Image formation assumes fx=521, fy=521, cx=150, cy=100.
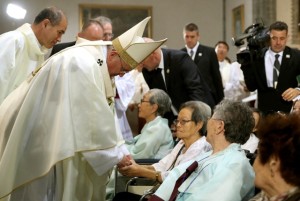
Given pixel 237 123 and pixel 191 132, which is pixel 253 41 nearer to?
pixel 191 132

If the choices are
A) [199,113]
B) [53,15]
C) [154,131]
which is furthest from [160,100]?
[53,15]

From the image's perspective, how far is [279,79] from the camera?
4.54m

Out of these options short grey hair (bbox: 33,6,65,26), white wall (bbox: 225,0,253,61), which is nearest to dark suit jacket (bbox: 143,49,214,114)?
short grey hair (bbox: 33,6,65,26)

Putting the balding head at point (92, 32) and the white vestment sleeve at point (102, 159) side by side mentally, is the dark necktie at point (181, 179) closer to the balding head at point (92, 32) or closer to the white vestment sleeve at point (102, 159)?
the white vestment sleeve at point (102, 159)

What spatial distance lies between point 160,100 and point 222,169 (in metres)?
2.14

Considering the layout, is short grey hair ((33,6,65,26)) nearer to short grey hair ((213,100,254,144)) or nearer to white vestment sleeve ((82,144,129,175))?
white vestment sleeve ((82,144,129,175))

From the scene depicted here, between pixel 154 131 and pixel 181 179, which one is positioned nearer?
pixel 181 179

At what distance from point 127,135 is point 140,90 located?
5.02 feet

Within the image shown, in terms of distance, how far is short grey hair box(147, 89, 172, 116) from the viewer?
4.70 meters

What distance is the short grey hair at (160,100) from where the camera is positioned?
470 centimetres

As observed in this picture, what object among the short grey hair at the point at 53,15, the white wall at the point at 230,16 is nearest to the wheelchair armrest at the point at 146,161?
the short grey hair at the point at 53,15

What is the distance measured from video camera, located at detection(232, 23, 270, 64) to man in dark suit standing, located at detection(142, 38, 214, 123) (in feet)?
1.91

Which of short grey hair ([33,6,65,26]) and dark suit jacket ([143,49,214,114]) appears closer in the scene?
short grey hair ([33,6,65,26])

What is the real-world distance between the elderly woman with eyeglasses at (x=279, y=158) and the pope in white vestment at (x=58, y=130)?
3.73 feet
